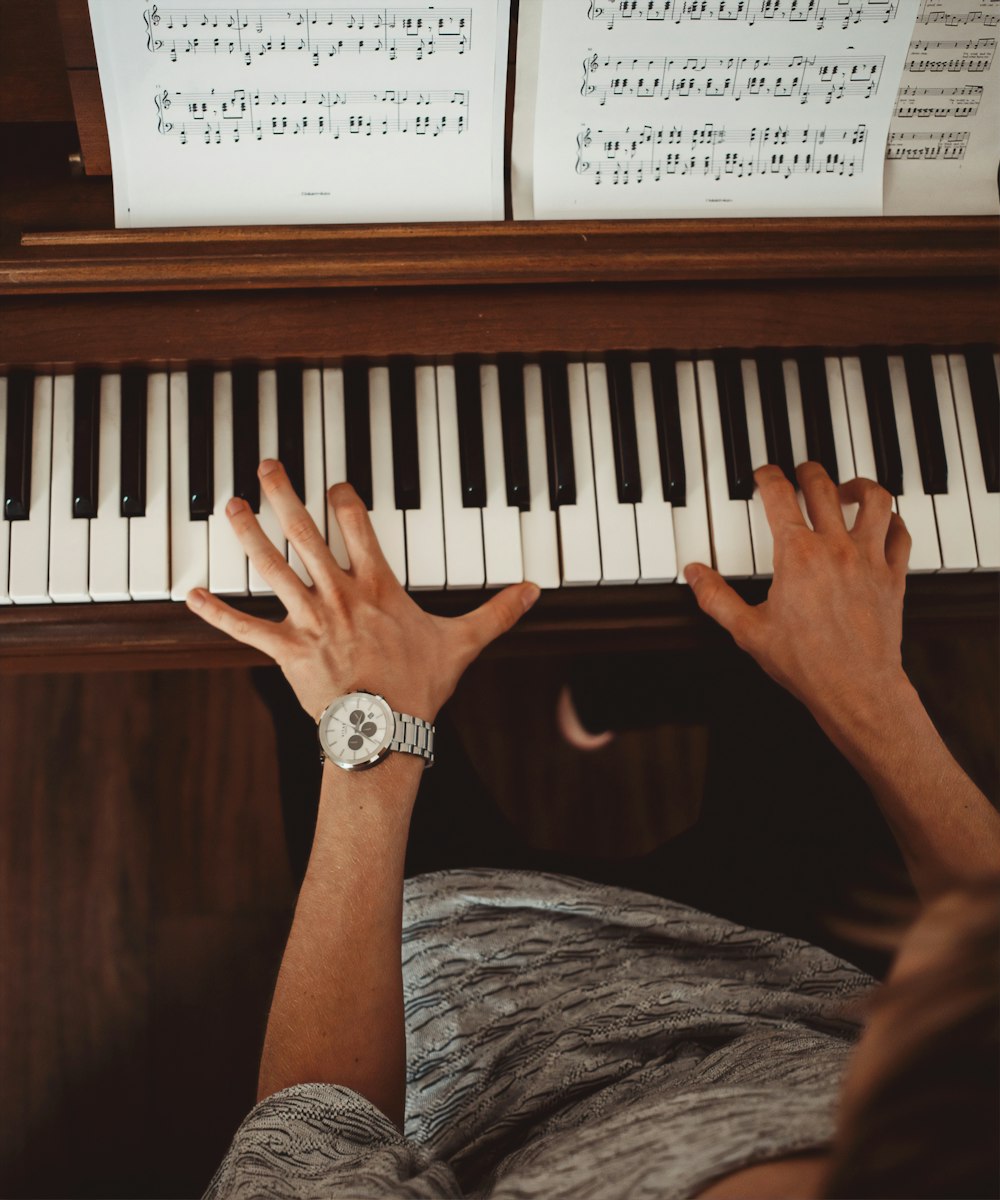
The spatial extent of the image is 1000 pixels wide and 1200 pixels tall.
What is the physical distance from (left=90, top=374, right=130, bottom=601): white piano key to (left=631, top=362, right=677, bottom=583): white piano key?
67cm

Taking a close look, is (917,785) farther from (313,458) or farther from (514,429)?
(313,458)

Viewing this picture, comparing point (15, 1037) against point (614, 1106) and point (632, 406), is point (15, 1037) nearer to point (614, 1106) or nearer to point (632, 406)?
point (614, 1106)

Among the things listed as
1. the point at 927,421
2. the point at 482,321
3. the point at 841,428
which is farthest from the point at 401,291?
the point at 927,421

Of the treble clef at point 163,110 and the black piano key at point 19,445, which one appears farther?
the black piano key at point 19,445

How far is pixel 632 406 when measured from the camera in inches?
49.4

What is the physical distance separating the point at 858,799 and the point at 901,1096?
3.29 ft

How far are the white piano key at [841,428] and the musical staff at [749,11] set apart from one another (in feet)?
1.34

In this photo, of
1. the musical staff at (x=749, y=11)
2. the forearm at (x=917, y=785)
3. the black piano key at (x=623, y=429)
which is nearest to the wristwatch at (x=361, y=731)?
the black piano key at (x=623, y=429)

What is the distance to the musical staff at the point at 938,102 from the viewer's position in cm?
114

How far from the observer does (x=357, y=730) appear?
1.10 meters

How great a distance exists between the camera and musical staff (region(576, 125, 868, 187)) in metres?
1.15

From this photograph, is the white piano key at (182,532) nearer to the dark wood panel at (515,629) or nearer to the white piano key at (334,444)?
the dark wood panel at (515,629)

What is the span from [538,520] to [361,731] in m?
0.36

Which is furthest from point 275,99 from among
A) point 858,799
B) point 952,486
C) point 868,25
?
point 858,799
